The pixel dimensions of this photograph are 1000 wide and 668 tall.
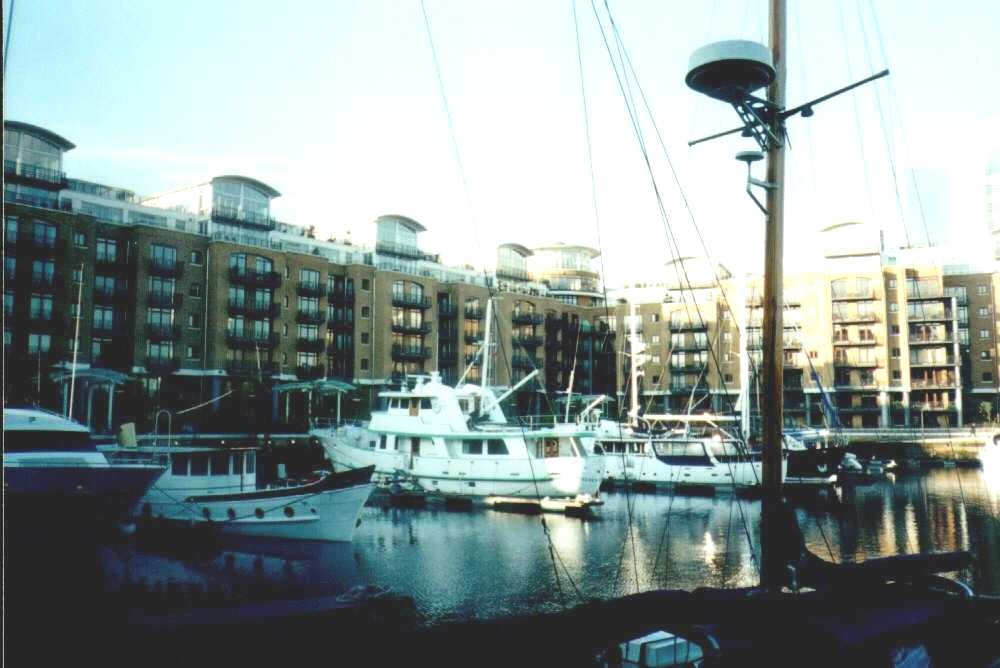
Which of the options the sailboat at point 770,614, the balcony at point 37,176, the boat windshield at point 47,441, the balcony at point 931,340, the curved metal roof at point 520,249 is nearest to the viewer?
the sailboat at point 770,614

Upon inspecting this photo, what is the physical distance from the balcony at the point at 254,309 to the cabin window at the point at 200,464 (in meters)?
29.1

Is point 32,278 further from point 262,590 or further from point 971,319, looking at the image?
point 971,319

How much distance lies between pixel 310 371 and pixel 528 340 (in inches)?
879

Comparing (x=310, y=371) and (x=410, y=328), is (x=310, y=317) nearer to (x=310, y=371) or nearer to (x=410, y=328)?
(x=310, y=371)

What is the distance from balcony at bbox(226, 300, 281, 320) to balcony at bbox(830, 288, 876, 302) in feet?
162

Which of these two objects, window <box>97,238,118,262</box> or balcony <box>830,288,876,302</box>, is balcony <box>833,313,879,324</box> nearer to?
balcony <box>830,288,876,302</box>

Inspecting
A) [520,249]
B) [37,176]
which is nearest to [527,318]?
[520,249]

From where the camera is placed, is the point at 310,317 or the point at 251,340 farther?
the point at 310,317

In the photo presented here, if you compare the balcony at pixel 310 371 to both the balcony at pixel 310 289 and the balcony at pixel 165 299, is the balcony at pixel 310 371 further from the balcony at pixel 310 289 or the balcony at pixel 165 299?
the balcony at pixel 165 299

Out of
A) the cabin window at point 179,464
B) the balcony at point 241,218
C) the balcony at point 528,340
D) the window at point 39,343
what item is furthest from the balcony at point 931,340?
the window at point 39,343

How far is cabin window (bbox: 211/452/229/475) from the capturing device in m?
24.5

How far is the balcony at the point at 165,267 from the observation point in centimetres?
4866

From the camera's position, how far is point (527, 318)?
2790 inches

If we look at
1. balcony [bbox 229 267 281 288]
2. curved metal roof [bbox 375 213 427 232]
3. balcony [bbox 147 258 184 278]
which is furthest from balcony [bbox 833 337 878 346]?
balcony [bbox 147 258 184 278]
